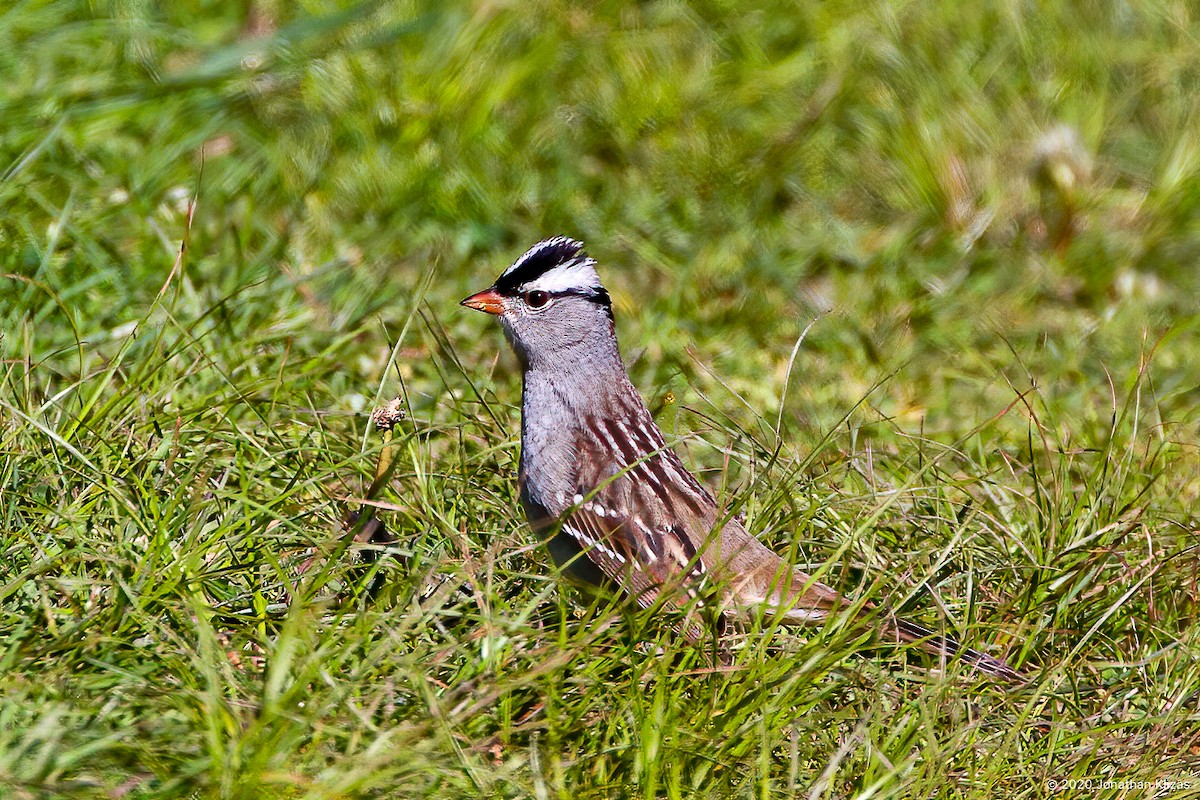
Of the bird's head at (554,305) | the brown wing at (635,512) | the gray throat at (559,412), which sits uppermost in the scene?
the bird's head at (554,305)

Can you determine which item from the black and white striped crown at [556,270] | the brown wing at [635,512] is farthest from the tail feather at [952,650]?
the black and white striped crown at [556,270]

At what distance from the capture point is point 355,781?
3.07 meters

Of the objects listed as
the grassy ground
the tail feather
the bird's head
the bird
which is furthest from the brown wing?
the tail feather

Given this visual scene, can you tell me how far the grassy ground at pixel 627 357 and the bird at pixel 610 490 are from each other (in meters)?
0.13

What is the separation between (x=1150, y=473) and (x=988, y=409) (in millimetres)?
1183

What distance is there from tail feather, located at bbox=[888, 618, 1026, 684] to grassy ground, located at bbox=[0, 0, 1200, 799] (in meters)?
0.07

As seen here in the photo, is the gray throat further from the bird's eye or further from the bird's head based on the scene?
the bird's eye

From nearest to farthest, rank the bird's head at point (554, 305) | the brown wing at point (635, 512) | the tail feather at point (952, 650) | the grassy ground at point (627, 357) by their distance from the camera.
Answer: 1. the grassy ground at point (627, 357)
2. the tail feather at point (952, 650)
3. the brown wing at point (635, 512)
4. the bird's head at point (554, 305)

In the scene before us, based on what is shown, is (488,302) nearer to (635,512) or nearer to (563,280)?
(563,280)

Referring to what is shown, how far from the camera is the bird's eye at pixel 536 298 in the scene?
16.1 feet

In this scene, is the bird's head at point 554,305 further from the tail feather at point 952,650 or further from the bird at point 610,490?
the tail feather at point 952,650

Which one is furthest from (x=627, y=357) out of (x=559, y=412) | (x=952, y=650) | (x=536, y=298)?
(x=952, y=650)

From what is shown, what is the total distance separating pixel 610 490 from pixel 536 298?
74 centimetres

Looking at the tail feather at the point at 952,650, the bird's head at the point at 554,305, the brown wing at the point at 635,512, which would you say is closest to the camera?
the tail feather at the point at 952,650
